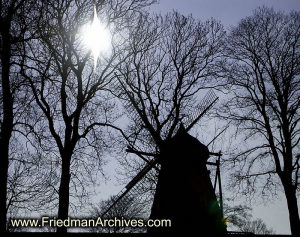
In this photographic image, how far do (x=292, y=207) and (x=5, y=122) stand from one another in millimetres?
12968

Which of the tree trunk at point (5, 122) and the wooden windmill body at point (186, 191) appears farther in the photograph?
the wooden windmill body at point (186, 191)

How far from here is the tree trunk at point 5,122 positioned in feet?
37.7

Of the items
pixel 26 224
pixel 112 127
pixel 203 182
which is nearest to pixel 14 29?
pixel 112 127

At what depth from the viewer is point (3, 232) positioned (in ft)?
36.2

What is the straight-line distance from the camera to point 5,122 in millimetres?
12414

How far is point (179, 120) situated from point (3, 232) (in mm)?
11191

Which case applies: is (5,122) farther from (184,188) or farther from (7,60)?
(184,188)

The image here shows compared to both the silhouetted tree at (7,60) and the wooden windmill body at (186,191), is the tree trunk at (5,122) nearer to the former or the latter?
the silhouetted tree at (7,60)

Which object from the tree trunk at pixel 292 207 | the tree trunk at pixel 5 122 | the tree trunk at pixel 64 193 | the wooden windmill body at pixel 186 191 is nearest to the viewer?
the tree trunk at pixel 5 122

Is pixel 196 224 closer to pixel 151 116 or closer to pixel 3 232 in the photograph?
pixel 151 116

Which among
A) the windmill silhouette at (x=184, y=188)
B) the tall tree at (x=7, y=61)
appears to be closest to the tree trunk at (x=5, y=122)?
the tall tree at (x=7, y=61)

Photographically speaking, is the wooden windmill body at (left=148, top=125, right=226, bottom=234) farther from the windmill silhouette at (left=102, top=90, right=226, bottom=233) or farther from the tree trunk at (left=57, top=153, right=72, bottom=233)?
the tree trunk at (left=57, top=153, right=72, bottom=233)

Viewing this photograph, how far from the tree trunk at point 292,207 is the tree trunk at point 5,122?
1204cm

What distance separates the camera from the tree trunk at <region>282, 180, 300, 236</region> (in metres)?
16.3
